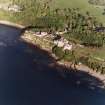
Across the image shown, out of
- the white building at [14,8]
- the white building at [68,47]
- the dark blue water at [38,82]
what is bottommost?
the dark blue water at [38,82]

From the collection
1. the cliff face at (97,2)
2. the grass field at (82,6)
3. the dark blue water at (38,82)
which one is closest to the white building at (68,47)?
the dark blue water at (38,82)

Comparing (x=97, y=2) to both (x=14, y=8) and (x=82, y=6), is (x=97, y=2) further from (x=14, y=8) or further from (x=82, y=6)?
(x=14, y=8)

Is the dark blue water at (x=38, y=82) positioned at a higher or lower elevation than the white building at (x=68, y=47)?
lower

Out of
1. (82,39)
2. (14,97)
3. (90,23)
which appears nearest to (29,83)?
(14,97)

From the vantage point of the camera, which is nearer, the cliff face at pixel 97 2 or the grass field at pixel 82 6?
the grass field at pixel 82 6

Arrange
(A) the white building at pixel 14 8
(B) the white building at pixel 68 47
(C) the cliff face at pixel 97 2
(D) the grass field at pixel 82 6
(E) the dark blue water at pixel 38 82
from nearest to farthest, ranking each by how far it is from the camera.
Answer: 1. (E) the dark blue water at pixel 38 82
2. (B) the white building at pixel 68 47
3. (A) the white building at pixel 14 8
4. (D) the grass field at pixel 82 6
5. (C) the cliff face at pixel 97 2

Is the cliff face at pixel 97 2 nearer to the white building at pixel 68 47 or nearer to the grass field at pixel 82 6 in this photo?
the grass field at pixel 82 6

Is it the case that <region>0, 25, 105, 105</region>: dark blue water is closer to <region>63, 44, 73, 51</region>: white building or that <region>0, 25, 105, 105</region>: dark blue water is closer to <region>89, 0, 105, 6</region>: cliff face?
<region>63, 44, 73, 51</region>: white building

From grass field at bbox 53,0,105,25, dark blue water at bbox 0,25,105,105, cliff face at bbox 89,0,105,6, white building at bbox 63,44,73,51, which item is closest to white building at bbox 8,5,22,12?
grass field at bbox 53,0,105,25

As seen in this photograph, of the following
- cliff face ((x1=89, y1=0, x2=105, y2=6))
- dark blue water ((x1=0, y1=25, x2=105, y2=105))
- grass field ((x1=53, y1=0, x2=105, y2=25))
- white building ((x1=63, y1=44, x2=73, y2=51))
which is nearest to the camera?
dark blue water ((x1=0, y1=25, x2=105, y2=105))

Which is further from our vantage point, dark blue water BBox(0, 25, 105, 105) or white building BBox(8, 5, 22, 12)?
white building BBox(8, 5, 22, 12)
